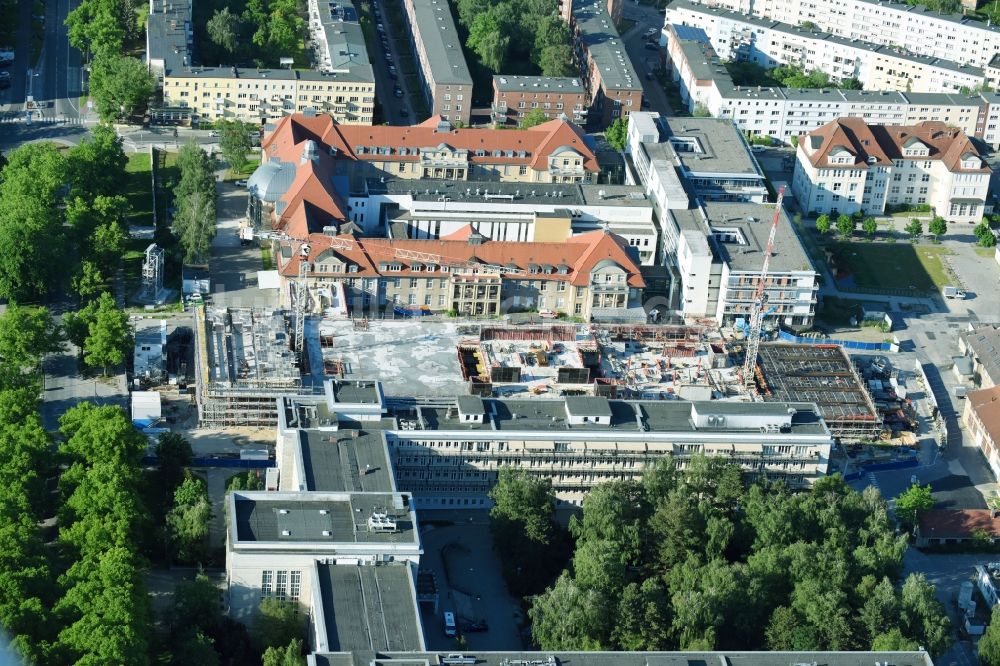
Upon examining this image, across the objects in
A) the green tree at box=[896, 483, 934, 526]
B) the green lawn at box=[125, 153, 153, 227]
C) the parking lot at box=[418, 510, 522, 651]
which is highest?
the green lawn at box=[125, 153, 153, 227]

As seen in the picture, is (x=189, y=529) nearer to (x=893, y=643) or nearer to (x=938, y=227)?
(x=893, y=643)

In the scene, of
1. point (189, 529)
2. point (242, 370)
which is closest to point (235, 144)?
point (242, 370)

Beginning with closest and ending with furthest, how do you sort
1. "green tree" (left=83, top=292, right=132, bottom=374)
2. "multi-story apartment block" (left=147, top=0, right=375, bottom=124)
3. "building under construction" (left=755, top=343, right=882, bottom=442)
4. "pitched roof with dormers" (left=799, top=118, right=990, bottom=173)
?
"building under construction" (left=755, top=343, right=882, bottom=442), "green tree" (left=83, top=292, right=132, bottom=374), "pitched roof with dormers" (left=799, top=118, right=990, bottom=173), "multi-story apartment block" (left=147, top=0, right=375, bottom=124)

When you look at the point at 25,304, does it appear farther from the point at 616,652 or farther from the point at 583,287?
the point at 616,652

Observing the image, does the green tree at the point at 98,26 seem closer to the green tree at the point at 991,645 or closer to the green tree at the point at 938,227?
the green tree at the point at 938,227

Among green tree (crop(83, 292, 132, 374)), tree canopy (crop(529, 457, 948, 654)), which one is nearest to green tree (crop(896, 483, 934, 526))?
tree canopy (crop(529, 457, 948, 654))

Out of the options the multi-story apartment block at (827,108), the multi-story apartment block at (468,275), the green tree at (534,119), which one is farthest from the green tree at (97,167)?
the multi-story apartment block at (827,108)

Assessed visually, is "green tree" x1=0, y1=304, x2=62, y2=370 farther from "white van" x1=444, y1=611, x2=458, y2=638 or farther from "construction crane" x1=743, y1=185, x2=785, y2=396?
"construction crane" x1=743, y1=185, x2=785, y2=396
